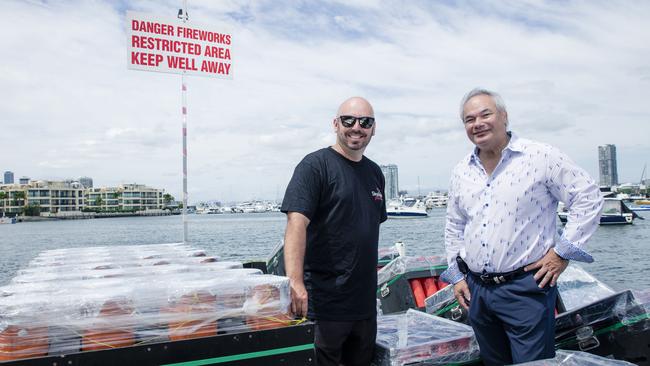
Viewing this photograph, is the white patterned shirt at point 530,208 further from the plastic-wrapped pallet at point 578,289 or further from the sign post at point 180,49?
the sign post at point 180,49

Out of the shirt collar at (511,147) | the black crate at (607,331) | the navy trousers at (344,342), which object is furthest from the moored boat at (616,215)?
the navy trousers at (344,342)

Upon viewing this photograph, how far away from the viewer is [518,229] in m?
2.96

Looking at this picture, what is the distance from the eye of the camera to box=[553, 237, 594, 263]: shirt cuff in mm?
2867

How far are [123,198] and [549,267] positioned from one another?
182437 millimetres

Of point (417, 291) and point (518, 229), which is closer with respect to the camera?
point (518, 229)

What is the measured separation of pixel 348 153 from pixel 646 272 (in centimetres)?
2578

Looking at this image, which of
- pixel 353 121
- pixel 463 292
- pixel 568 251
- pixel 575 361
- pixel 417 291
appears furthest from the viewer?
pixel 417 291

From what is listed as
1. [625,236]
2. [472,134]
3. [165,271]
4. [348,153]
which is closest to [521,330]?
[472,134]

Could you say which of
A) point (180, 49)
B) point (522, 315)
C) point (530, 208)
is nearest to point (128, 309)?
point (522, 315)

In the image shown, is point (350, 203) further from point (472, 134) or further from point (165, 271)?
point (165, 271)

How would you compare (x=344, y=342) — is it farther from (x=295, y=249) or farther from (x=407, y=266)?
(x=407, y=266)

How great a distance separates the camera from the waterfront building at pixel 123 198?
555 ft

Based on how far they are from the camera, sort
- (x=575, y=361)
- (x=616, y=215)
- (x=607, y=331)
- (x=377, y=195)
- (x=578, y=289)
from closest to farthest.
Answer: (x=575, y=361), (x=377, y=195), (x=607, y=331), (x=578, y=289), (x=616, y=215)

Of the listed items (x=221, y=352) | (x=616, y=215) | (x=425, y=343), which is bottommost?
(x=616, y=215)
